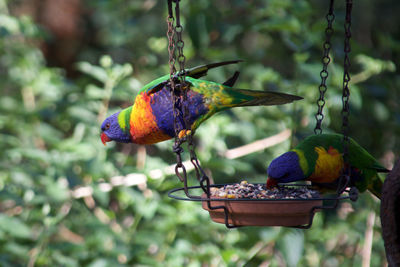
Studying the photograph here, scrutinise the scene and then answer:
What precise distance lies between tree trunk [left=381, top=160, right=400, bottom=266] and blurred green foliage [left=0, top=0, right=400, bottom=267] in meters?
1.19

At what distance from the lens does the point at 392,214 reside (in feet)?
4.89

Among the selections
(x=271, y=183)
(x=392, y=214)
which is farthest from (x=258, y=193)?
(x=392, y=214)

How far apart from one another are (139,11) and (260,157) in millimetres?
2003

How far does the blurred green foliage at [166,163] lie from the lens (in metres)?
2.99

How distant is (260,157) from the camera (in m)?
3.54

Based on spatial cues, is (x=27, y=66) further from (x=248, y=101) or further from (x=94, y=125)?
(x=248, y=101)

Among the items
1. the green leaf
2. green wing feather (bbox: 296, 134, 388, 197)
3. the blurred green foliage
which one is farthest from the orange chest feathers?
the green leaf

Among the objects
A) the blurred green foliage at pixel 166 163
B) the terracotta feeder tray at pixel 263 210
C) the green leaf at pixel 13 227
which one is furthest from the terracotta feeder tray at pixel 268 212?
the green leaf at pixel 13 227

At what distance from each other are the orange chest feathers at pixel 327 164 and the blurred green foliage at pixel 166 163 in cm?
98

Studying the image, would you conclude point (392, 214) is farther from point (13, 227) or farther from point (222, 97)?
point (13, 227)

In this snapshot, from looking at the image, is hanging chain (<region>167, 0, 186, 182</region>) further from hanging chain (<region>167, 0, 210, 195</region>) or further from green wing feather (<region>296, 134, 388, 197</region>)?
green wing feather (<region>296, 134, 388, 197</region>)

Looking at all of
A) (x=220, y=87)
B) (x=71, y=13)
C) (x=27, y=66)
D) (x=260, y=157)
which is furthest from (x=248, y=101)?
(x=71, y=13)

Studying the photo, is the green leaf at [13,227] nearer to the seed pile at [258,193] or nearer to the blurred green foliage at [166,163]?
the blurred green foliage at [166,163]

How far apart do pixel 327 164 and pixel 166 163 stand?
67.0 inches
